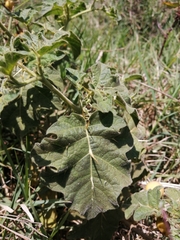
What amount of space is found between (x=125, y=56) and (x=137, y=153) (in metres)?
1.38

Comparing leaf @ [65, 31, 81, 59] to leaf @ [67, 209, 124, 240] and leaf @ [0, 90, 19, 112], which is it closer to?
leaf @ [0, 90, 19, 112]

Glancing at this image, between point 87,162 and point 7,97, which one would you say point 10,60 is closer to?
point 7,97

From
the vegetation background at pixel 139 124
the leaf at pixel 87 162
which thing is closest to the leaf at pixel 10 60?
the vegetation background at pixel 139 124

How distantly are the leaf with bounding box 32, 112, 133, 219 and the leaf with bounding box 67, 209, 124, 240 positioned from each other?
15 cm

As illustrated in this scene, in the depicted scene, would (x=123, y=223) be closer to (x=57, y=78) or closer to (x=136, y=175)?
(x=136, y=175)

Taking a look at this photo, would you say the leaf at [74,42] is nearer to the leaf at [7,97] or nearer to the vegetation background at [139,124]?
the vegetation background at [139,124]

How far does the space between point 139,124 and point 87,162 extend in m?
0.62

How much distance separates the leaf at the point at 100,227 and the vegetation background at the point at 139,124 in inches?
0.8

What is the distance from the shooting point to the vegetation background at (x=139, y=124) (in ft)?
5.79

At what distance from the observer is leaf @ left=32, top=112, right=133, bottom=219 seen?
5.13 ft

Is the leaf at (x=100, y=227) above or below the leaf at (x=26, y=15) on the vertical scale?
below

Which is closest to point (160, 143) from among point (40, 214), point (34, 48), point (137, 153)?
point (137, 153)

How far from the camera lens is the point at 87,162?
1592 millimetres

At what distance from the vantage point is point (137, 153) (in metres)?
1.69
